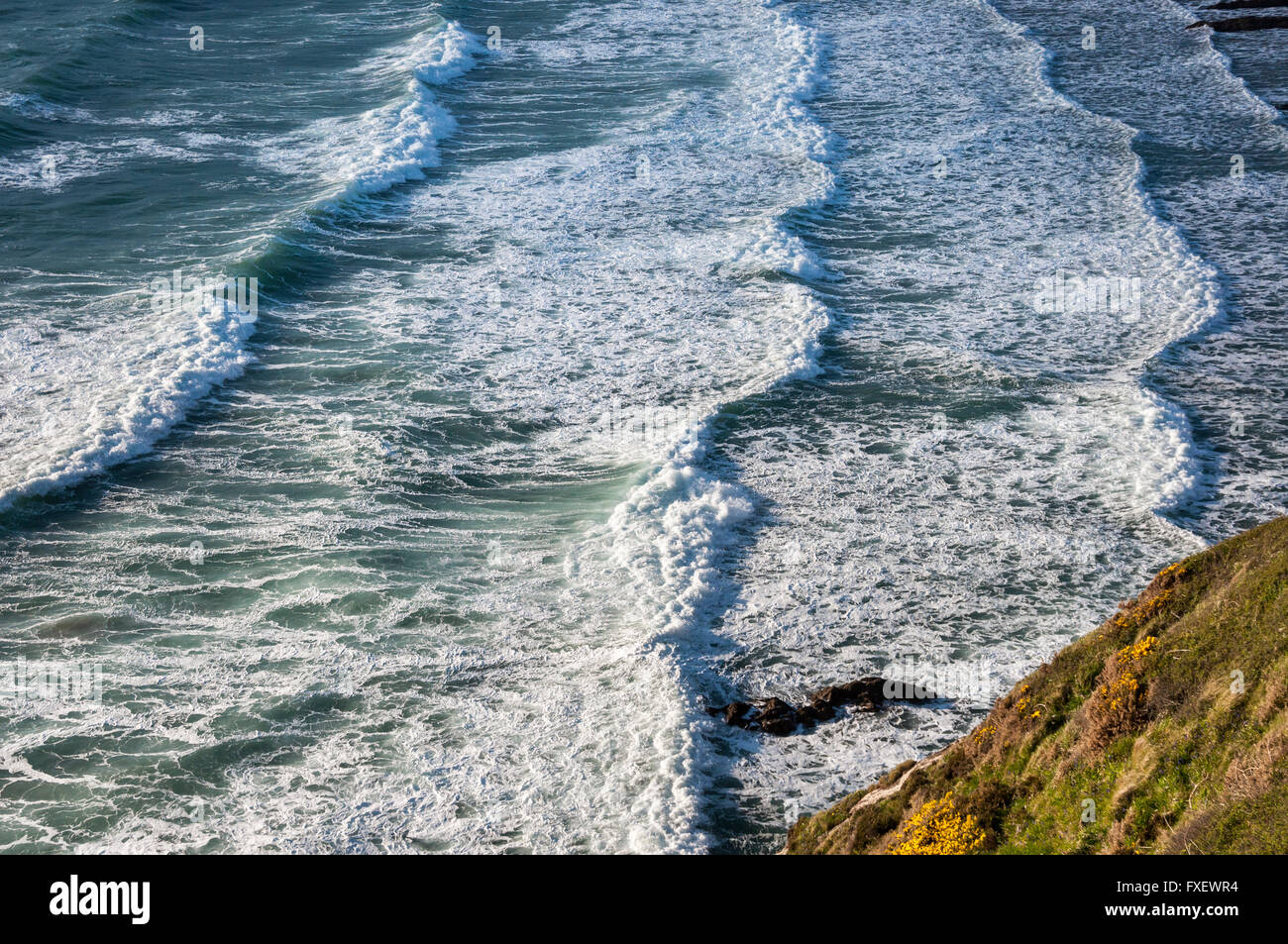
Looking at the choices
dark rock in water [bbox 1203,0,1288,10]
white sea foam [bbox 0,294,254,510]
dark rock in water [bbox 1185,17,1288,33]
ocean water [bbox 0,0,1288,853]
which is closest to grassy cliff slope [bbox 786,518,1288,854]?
ocean water [bbox 0,0,1288,853]

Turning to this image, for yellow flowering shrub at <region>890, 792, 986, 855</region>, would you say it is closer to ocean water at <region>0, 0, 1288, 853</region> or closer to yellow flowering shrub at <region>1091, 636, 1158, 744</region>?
yellow flowering shrub at <region>1091, 636, 1158, 744</region>

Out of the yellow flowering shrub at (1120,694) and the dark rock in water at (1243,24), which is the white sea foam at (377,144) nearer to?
the yellow flowering shrub at (1120,694)

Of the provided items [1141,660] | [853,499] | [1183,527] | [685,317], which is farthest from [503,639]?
[685,317]

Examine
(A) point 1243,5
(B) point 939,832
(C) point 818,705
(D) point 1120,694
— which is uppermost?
(A) point 1243,5

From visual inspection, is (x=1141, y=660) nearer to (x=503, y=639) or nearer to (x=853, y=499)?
(x=503, y=639)

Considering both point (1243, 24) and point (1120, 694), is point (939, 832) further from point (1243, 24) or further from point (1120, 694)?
point (1243, 24)

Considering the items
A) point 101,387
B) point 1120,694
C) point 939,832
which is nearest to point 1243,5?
point 101,387

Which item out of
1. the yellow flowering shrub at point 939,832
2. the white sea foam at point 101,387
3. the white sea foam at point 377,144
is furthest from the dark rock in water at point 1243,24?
the yellow flowering shrub at point 939,832
